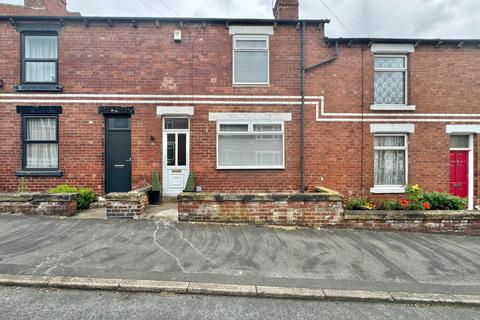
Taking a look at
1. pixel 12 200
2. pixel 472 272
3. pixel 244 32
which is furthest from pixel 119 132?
pixel 472 272

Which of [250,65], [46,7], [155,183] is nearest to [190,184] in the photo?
[155,183]

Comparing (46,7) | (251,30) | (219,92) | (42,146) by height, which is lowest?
(42,146)

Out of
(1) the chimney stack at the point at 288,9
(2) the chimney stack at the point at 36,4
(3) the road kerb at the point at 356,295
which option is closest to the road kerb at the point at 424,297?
(3) the road kerb at the point at 356,295

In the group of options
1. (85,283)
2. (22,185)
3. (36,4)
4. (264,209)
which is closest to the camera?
(85,283)

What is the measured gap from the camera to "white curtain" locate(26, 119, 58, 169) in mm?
9086

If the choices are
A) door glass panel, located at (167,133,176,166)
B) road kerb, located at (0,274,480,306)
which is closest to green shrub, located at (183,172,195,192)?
door glass panel, located at (167,133,176,166)

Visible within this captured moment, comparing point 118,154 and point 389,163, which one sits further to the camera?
point 389,163

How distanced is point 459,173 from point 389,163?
8.58 feet

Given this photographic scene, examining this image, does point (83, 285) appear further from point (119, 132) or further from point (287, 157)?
point (287, 157)

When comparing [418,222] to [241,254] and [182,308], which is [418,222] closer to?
[241,254]

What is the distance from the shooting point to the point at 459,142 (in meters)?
9.90

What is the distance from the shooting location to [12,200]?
22.5ft

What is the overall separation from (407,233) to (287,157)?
4292 millimetres

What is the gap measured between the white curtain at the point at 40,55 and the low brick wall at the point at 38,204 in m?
4.41
